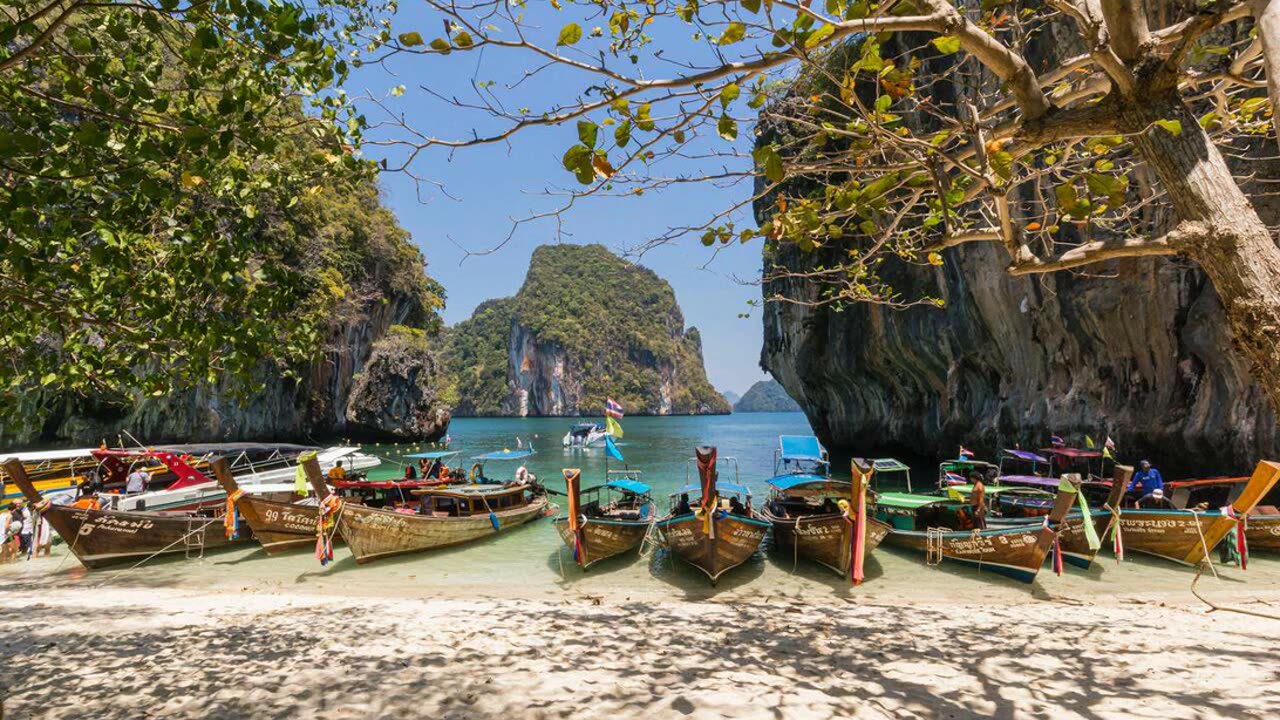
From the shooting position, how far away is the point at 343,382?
3384cm

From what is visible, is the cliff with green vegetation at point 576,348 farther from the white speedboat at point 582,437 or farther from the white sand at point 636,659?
the white sand at point 636,659

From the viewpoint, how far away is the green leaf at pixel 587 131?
7.33 ft

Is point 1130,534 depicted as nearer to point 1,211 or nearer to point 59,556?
point 1,211

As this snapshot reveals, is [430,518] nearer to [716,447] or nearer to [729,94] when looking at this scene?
[716,447]

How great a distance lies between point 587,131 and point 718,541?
7.45m

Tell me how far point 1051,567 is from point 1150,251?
872 centimetres

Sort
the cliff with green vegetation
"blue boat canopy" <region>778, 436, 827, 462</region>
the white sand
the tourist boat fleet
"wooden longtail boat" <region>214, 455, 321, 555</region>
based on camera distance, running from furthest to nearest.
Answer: the cliff with green vegetation
"blue boat canopy" <region>778, 436, 827, 462</region>
"wooden longtail boat" <region>214, 455, 321, 555</region>
the tourist boat fleet
the white sand

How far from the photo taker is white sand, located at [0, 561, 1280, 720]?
395 centimetres

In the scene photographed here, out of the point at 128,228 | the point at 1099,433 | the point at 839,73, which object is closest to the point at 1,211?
the point at 128,228

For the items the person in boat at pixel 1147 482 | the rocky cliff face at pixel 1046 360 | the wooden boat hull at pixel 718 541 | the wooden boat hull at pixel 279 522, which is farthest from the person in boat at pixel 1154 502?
the wooden boat hull at pixel 279 522

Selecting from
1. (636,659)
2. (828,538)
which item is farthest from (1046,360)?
(636,659)

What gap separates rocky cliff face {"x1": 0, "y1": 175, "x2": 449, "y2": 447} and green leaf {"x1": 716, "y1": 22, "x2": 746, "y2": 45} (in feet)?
75.3

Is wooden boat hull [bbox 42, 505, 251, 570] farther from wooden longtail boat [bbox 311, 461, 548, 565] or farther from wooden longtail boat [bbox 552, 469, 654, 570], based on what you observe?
wooden longtail boat [bbox 552, 469, 654, 570]

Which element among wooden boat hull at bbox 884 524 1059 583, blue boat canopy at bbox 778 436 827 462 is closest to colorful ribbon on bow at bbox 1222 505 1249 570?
wooden boat hull at bbox 884 524 1059 583
